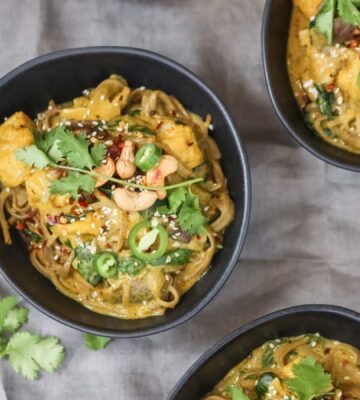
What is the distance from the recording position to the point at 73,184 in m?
3.50

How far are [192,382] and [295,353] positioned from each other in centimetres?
55

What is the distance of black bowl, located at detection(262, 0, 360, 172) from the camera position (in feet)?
12.3

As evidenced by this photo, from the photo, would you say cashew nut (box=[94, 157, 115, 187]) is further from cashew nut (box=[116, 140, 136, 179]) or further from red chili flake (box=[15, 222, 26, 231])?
red chili flake (box=[15, 222, 26, 231])

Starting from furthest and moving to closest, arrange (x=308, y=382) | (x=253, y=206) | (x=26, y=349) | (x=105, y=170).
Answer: (x=253, y=206) < (x=26, y=349) < (x=105, y=170) < (x=308, y=382)

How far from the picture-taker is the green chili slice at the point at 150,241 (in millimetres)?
3580

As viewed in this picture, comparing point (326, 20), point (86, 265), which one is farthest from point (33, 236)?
point (326, 20)

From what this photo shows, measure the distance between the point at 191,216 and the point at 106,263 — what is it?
49 centimetres

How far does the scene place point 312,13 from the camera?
3924 millimetres

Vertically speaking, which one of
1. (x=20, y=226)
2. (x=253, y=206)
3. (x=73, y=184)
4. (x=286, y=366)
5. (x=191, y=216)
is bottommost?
(x=286, y=366)

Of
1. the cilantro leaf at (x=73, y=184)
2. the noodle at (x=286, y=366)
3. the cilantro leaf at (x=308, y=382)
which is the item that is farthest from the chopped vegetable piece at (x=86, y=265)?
the cilantro leaf at (x=308, y=382)

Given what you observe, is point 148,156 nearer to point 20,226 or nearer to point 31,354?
point 20,226

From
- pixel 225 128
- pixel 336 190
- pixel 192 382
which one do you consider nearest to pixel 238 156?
pixel 225 128

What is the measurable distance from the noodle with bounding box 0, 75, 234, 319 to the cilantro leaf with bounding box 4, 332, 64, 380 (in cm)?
41

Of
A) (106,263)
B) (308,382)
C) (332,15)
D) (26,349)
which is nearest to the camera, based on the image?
(308,382)
